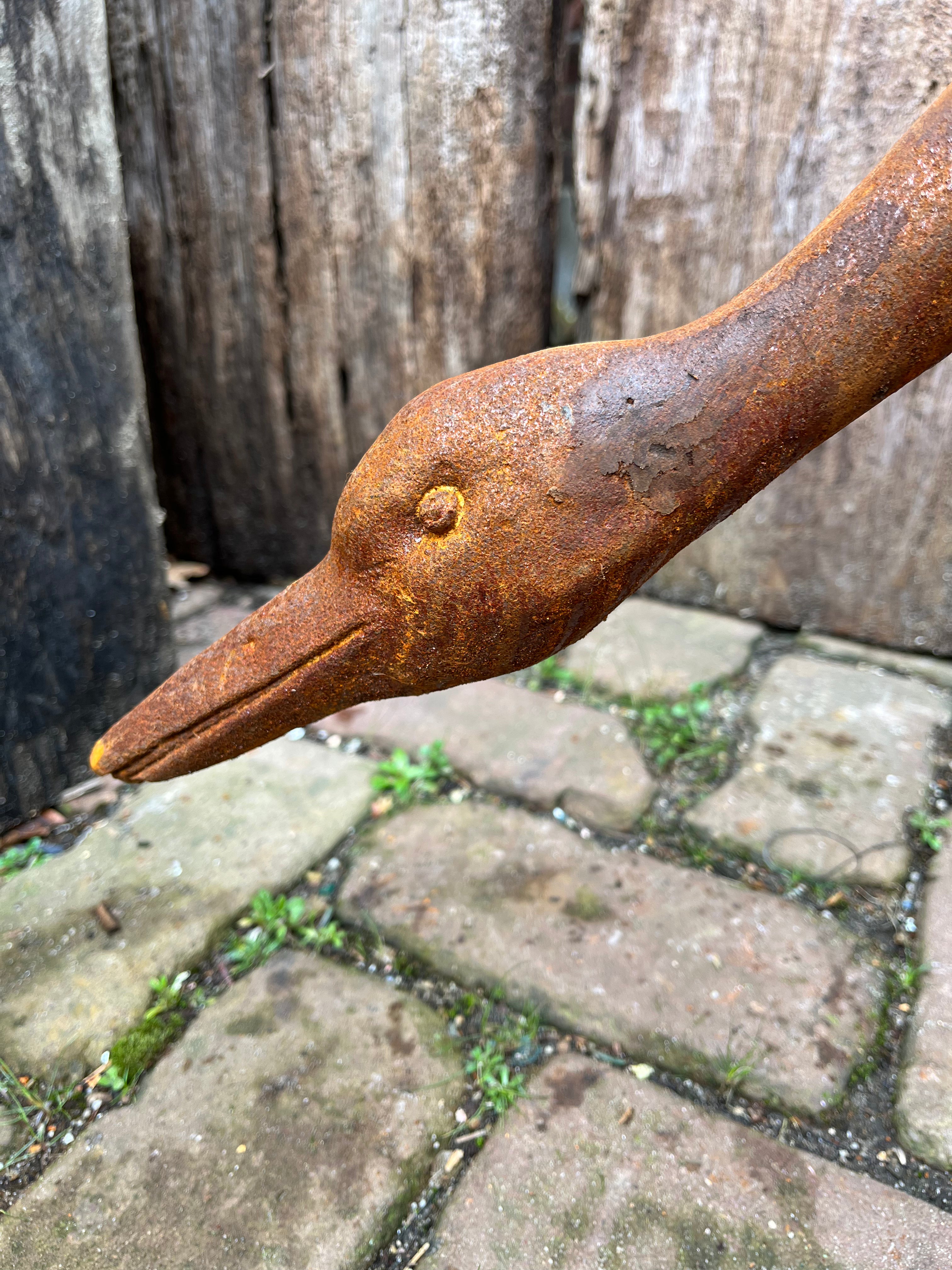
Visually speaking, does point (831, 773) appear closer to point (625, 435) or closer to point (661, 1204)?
point (661, 1204)

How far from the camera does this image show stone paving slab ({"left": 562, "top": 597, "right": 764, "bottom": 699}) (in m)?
1.85

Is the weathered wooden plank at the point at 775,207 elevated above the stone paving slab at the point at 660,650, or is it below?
above

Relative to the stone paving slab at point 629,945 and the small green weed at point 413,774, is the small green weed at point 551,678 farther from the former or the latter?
the stone paving slab at point 629,945

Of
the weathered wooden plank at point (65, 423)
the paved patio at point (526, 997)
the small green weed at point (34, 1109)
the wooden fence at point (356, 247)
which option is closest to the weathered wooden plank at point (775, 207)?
the wooden fence at point (356, 247)

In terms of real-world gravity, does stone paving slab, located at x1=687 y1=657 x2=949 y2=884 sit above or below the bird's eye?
below

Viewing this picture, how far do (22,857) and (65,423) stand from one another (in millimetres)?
715

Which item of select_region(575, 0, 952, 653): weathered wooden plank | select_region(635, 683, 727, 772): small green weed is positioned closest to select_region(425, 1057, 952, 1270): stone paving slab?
select_region(635, 683, 727, 772): small green weed

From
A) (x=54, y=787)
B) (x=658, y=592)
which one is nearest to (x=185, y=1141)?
(x=54, y=787)

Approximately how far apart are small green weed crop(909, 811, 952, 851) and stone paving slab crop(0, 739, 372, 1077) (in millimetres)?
946

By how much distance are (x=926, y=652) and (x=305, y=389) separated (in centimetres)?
157

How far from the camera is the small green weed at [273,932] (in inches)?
48.6

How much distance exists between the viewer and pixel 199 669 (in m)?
0.86

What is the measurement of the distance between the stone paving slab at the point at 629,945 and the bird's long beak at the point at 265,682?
523 mm

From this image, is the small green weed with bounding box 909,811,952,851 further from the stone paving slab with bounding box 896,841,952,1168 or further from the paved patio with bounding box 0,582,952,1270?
the stone paving slab with bounding box 896,841,952,1168
